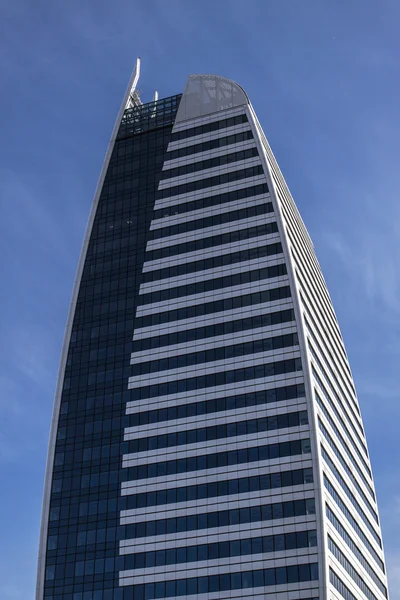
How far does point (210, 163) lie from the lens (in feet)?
462

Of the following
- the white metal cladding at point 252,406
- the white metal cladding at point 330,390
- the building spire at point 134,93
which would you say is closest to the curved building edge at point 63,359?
the building spire at point 134,93

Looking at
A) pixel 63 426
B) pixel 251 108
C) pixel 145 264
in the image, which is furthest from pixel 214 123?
pixel 63 426

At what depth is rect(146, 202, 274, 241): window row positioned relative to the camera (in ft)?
432

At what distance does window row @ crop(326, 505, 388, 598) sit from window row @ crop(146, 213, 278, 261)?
45.6 m

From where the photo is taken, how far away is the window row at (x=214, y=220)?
13162 cm

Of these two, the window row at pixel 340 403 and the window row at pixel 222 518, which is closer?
the window row at pixel 222 518

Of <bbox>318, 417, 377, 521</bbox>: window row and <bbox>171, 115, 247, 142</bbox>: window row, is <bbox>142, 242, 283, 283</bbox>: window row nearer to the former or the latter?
<bbox>171, 115, 247, 142</bbox>: window row

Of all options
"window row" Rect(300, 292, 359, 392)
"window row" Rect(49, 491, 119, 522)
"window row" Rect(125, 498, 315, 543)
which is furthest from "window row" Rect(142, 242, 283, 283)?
"window row" Rect(125, 498, 315, 543)

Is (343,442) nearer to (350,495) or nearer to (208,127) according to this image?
(350,495)

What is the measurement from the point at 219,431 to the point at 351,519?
96.3ft

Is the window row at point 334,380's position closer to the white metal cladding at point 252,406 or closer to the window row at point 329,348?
the white metal cladding at point 252,406

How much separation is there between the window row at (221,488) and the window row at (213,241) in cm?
4063

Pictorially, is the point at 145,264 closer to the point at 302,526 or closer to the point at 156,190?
the point at 156,190

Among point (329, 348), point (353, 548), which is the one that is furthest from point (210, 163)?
point (353, 548)
